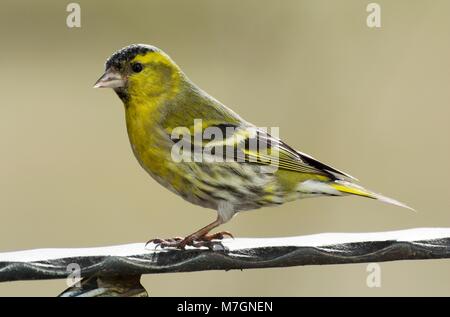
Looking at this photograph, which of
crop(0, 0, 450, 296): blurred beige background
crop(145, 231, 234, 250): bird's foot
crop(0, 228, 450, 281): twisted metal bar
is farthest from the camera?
crop(0, 0, 450, 296): blurred beige background

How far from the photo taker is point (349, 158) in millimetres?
6109

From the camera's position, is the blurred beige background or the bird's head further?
the blurred beige background

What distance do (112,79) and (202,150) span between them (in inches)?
14.4

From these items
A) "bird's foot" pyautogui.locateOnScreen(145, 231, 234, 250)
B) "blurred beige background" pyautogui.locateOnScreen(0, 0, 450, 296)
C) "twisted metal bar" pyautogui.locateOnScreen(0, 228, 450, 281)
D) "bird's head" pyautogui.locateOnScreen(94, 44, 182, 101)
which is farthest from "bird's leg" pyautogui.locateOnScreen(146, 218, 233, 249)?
"blurred beige background" pyautogui.locateOnScreen(0, 0, 450, 296)

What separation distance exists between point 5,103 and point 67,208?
727 millimetres

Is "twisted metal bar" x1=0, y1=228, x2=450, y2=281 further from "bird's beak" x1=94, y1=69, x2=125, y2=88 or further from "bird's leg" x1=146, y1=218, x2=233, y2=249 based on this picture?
"bird's beak" x1=94, y1=69, x2=125, y2=88

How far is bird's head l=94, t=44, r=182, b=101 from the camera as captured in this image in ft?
10.0

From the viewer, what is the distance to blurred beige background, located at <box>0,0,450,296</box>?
553cm

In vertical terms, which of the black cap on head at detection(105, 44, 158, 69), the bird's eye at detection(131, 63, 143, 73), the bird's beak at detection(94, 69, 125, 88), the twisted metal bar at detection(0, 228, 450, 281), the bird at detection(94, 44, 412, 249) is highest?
the black cap on head at detection(105, 44, 158, 69)

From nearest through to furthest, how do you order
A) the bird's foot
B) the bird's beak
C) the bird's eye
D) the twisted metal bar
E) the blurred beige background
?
the twisted metal bar → the bird's foot → the bird's beak → the bird's eye → the blurred beige background

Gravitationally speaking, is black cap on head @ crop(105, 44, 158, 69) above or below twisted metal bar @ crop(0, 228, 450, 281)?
above

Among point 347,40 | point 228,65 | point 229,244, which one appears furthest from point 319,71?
point 229,244

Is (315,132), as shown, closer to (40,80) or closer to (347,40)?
(347,40)

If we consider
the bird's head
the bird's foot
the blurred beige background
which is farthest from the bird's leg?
the blurred beige background
